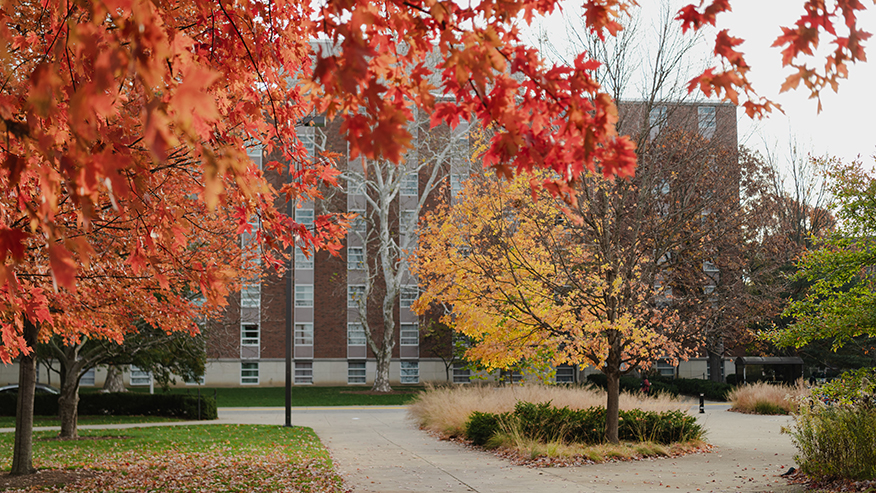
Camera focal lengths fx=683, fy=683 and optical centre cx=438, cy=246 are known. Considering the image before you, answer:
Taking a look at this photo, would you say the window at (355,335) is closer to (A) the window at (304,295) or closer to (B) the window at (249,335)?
(A) the window at (304,295)

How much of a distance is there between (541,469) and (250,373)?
36.5 m

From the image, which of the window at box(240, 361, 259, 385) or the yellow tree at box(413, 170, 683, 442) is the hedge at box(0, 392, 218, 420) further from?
the window at box(240, 361, 259, 385)

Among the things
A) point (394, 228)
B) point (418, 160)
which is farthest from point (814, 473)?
point (394, 228)

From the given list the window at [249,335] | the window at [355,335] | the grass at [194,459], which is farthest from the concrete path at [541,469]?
the window at [249,335]

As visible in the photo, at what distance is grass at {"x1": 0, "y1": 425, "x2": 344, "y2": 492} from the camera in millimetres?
9250

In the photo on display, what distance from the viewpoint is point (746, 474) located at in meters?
9.90

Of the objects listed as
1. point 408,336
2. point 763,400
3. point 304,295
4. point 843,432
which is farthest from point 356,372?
point 843,432

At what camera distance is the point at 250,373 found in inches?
1731

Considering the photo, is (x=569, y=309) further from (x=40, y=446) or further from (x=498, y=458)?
(x=40, y=446)

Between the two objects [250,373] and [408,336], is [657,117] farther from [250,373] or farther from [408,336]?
[250,373]

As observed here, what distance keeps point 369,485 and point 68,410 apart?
10444mm

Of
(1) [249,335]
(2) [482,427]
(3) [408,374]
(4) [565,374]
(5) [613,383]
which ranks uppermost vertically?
(5) [613,383]

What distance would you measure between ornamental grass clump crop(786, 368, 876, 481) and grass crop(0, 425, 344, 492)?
617 cm

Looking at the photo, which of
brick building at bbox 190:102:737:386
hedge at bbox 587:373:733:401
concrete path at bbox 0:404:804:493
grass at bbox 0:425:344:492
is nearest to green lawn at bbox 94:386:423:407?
brick building at bbox 190:102:737:386
